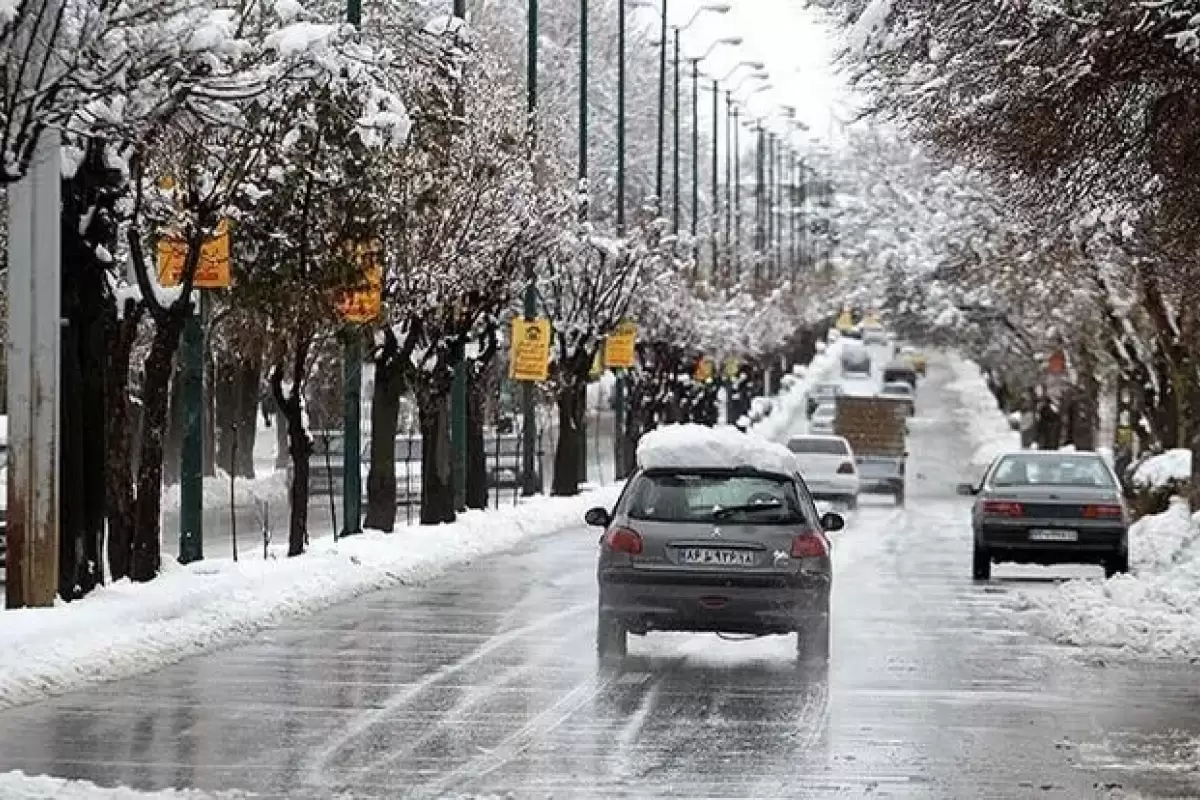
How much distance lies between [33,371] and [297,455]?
37.8 feet

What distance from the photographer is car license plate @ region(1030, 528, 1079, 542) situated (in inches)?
1210

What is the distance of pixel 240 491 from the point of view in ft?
186

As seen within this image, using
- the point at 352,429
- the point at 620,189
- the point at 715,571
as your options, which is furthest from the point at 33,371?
the point at 620,189

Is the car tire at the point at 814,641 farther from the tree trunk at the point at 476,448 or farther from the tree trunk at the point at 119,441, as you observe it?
the tree trunk at the point at 476,448

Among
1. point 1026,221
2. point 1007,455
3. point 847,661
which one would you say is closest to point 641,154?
point 1007,455

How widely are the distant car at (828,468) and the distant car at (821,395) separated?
5128 cm

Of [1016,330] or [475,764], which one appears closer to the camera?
[475,764]

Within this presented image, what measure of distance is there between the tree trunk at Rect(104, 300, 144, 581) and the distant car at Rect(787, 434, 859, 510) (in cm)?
3437

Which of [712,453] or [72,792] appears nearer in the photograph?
[72,792]

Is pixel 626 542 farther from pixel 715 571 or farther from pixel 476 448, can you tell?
pixel 476 448

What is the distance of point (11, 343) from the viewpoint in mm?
20031

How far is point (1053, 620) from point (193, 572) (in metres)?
7.79

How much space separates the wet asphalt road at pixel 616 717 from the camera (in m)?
13.4

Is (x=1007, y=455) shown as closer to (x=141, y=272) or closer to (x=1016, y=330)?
(x=141, y=272)
